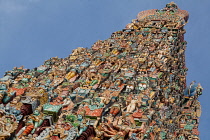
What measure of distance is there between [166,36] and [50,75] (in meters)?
7.18

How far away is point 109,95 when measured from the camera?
10.7 metres

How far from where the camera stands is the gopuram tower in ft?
27.8

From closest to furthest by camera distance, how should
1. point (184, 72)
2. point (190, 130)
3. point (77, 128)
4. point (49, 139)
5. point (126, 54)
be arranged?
point (49, 139)
point (77, 128)
point (190, 130)
point (126, 54)
point (184, 72)

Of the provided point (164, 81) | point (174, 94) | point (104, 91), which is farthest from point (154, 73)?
point (104, 91)

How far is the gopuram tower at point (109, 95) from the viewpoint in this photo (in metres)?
8.48

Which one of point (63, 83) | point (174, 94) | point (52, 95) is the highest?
point (174, 94)

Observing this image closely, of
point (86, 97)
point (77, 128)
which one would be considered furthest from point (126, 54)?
point (77, 128)

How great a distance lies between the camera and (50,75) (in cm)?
1255

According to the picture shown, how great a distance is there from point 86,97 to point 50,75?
2293 mm

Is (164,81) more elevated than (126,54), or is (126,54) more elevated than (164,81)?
(126,54)

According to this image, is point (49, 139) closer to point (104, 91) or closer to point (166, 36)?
point (104, 91)

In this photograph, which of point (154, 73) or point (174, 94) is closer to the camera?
point (154, 73)

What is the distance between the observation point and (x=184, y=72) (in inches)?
699

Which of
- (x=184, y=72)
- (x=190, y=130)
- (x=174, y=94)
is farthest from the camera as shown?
(x=184, y=72)
